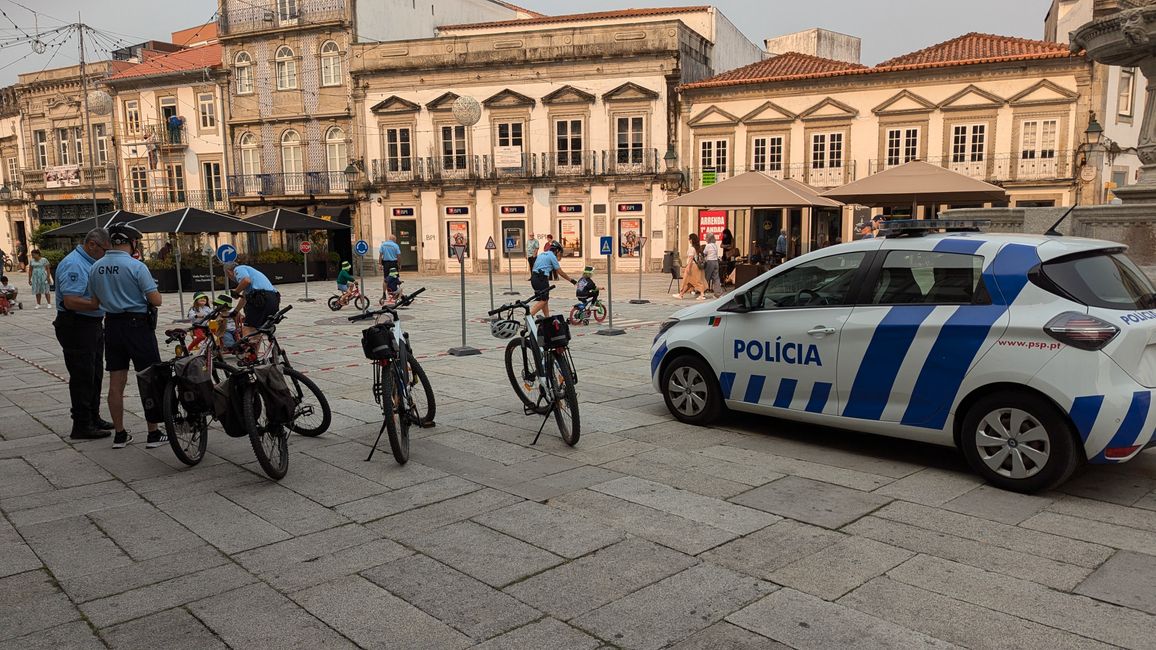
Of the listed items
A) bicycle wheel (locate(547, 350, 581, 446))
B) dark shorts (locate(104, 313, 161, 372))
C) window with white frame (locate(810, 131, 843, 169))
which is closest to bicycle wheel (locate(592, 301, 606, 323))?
bicycle wheel (locate(547, 350, 581, 446))

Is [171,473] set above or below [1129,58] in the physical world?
below

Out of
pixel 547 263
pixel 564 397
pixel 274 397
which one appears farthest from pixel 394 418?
pixel 547 263

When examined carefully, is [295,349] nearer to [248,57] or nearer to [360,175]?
[360,175]

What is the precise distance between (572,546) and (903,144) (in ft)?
96.4

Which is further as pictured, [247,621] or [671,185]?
[671,185]

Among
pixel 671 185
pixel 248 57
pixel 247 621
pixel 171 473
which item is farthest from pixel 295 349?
pixel 248 57

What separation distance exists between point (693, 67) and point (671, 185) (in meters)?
5.47

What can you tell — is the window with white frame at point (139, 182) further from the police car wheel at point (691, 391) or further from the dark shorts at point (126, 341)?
the police car wheel at point (691, 391)

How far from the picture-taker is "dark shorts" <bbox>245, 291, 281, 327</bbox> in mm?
9664

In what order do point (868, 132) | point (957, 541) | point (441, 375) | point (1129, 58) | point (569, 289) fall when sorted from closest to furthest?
point (957, 541) < point (441, 375) < point (1129, 58) < point (569, 289) < point (868, 132)

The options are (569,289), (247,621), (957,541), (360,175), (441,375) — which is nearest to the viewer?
(247,621)

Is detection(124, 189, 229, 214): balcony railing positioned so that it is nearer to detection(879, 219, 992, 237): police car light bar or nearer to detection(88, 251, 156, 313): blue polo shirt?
detection(88, 251, 156, 313): blue polo shirt

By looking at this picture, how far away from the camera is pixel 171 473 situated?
6.00 metres

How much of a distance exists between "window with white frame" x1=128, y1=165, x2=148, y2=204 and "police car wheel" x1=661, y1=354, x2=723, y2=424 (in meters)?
41.5
